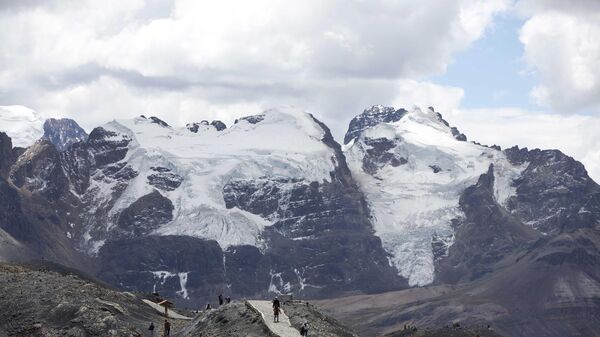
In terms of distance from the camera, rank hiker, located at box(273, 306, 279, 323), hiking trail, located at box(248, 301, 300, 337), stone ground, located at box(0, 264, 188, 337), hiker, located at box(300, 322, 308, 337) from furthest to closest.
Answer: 1. stone ground, located at box(0, 264, 188, 337)
2. hiker, located at box(273, 306, 279, 323)
3. hiking trail, located at box(248, 301, 300, 337)
4. hiker, located at box(300, 322, 308, 337)

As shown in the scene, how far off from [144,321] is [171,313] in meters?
30.6

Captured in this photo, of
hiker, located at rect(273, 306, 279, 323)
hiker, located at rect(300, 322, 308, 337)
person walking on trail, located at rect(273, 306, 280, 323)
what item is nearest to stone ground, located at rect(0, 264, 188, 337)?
hiker, located at rect(273, 306, 279, 323)

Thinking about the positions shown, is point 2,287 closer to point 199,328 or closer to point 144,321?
point 144,321

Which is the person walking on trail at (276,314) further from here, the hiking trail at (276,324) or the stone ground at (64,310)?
the stone ground at (64,310)

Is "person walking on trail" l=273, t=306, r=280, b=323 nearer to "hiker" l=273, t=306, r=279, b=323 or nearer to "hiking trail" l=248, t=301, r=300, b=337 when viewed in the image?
"hiker" l=273, t=306, r=279, b=323

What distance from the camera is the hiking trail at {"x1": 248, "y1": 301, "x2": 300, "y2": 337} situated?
136613mm

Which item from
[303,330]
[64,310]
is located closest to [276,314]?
[303,330]

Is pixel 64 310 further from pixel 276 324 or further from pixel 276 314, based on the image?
pixel 276 324

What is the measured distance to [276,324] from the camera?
468 ft

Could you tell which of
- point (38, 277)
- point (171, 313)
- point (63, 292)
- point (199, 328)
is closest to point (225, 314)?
point (199, 328)

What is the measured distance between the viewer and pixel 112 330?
151125 millimetres

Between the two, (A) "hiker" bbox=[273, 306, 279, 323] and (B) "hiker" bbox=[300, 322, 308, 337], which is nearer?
(B) "hiker" bbox=[300, 322, 308, 337]

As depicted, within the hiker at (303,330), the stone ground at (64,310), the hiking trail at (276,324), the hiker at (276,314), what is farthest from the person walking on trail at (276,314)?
the stone ground at (64,310)

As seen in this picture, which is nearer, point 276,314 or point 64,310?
point 276,314
